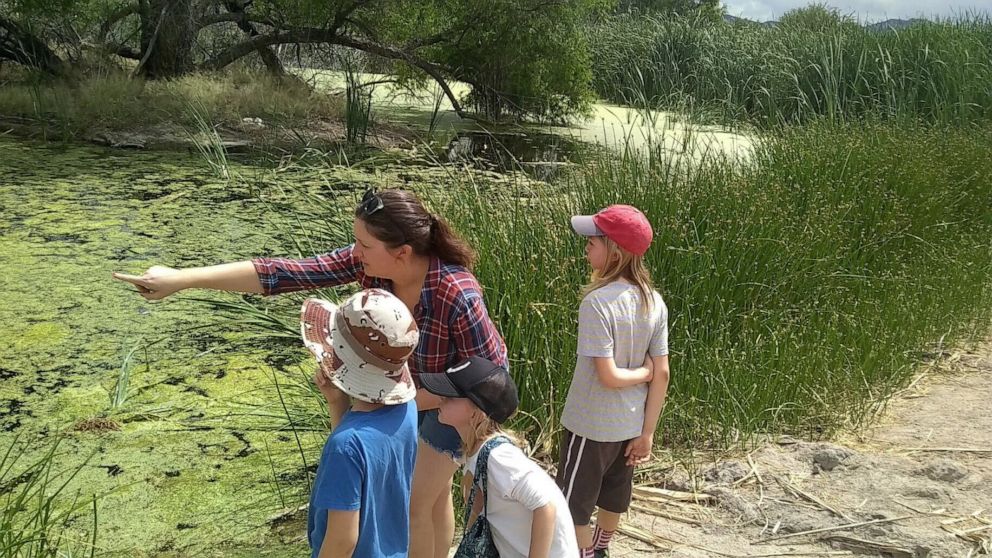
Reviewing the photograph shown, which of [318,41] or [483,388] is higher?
[318,41]

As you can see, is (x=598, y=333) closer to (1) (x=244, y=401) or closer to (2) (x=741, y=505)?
(2) (x=741, y=505)

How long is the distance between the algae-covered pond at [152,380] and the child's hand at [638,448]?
987 mm

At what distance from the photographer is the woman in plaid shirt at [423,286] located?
187 cm

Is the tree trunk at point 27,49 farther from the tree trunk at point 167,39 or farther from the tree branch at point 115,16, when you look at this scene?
the tree trunk at point 167,39

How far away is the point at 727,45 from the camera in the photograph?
11.2m

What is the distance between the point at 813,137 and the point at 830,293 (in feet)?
5.80

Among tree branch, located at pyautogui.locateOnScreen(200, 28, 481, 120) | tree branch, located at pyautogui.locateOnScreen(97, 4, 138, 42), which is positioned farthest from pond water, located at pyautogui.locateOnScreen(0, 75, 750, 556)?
tree branch, located at pyautogui.locateOnScreen(97, 4, 138, 42)

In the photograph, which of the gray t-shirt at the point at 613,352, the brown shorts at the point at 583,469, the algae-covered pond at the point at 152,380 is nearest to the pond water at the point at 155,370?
the algae-covered pond at the point at 152,380

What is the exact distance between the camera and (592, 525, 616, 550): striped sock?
2285 millimetres

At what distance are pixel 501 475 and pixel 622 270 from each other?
703 millimetres

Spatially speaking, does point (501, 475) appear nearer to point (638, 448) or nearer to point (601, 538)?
point (638, 448)

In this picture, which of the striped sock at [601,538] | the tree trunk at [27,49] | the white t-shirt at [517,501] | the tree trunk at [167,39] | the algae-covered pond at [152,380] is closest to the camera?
the white t-shirt at [517,501]

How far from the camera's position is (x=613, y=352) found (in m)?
2.05

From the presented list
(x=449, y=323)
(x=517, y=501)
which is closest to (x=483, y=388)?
(x=517, y=501)
